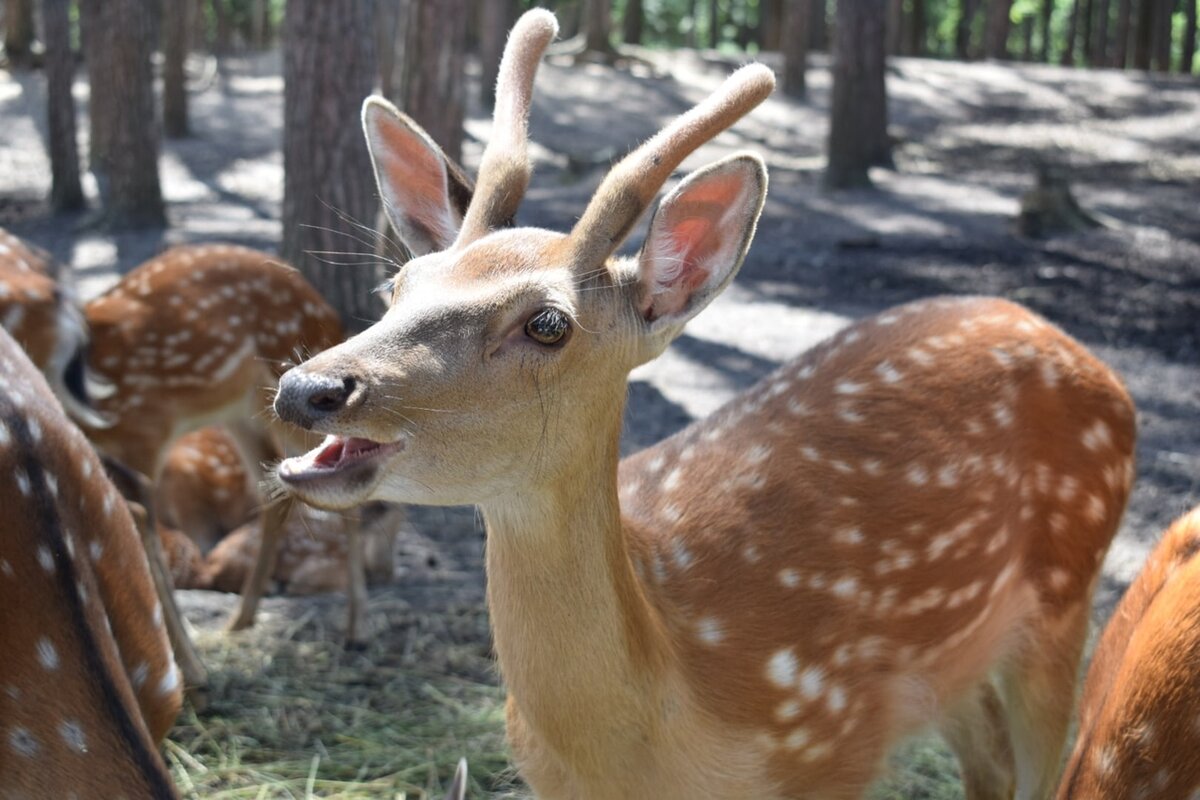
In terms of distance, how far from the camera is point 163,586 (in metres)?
4.80

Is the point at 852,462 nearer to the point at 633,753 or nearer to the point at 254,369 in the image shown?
the point at 633,753

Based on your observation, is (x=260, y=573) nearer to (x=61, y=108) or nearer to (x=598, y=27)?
(x=61, y=108)

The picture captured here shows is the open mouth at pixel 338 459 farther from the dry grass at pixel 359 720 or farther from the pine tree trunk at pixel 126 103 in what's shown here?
the pine tree trunk at pixel 126 103

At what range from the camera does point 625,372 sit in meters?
2.78

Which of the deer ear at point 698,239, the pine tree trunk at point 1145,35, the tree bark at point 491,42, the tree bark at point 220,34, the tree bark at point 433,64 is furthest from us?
the pine tree trunk at point 1145,35

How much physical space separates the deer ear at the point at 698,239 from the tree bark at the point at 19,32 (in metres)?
20.4

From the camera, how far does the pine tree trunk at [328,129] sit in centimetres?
641

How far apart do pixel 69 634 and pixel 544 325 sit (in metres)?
1.06

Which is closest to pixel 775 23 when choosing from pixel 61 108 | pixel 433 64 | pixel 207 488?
pixel 61 108

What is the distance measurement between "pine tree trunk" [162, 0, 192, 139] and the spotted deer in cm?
1072

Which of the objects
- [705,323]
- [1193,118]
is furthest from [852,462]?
[1193,118]

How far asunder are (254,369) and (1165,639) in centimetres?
405

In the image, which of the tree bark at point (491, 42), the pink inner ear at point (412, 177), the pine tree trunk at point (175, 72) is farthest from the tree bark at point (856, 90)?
the pink inner ear at point (412, 177)

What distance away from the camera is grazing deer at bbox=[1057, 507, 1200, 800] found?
230 centimetres
